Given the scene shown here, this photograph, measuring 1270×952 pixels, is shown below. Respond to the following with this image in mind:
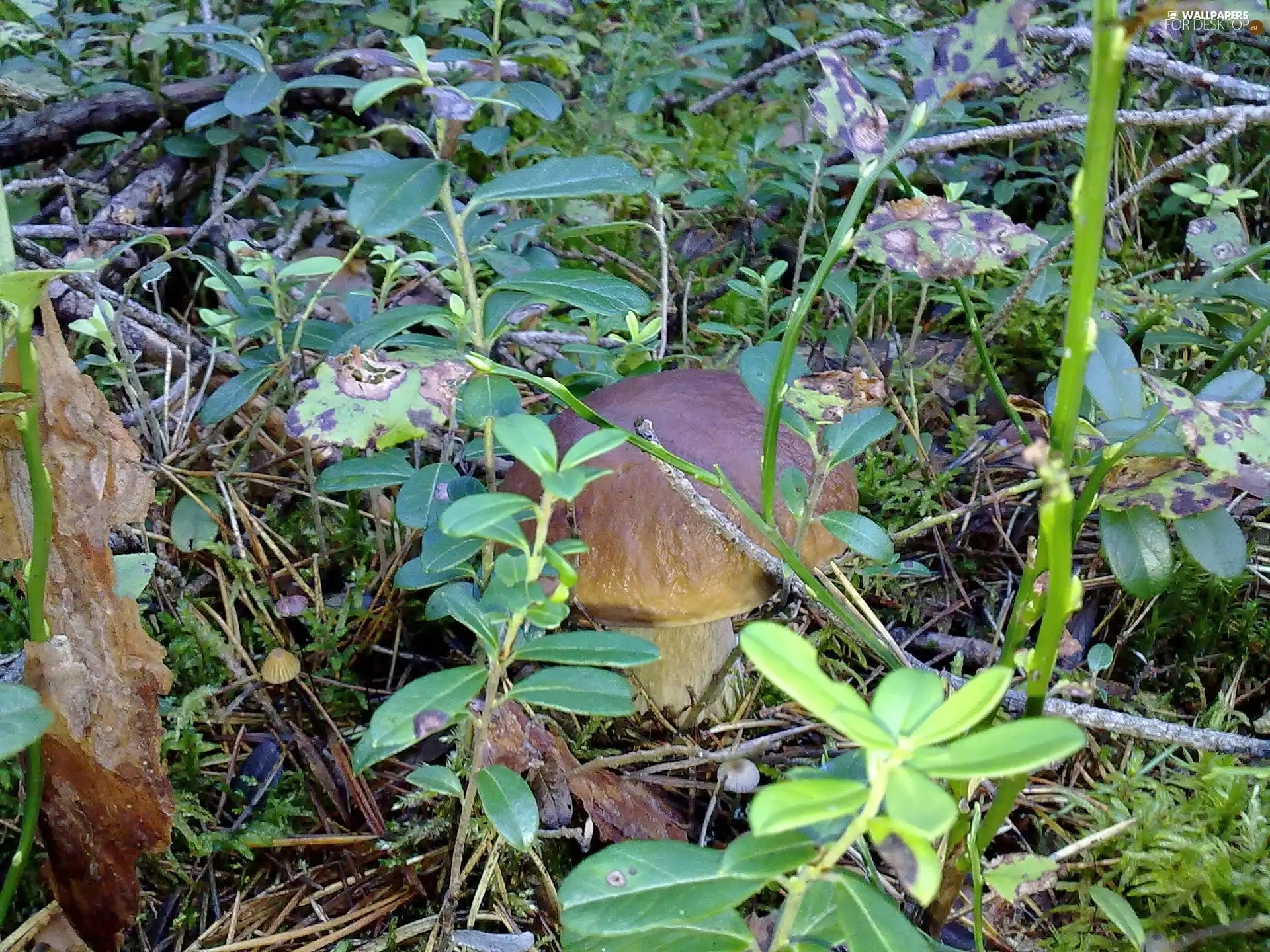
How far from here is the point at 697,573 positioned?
1515mm

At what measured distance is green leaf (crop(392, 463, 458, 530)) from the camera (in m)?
1.56

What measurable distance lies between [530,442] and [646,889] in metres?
0.47

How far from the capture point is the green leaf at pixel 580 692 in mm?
1085

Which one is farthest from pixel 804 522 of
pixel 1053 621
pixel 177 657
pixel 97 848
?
pixel 177 657

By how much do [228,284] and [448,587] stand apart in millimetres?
1059

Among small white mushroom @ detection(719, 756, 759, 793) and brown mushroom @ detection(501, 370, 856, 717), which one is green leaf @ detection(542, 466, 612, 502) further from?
small white mushroom @ detection(719, 756, 759, 793)

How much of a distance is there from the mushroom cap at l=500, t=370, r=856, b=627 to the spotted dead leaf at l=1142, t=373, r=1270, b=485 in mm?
585

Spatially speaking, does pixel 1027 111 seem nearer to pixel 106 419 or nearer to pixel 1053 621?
pixel 1053 621

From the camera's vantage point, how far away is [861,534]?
140cm

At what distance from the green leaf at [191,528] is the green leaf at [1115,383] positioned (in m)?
1.78

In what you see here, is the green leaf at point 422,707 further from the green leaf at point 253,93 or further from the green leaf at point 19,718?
the green leaf at point 253,93

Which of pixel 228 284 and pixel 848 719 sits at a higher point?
pixel 848 719

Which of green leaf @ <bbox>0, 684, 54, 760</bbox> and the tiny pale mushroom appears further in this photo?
the tiny pale mushroom

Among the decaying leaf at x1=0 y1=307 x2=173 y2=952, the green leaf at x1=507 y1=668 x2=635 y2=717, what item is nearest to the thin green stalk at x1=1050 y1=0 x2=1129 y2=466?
the green leaf at x1=507 y1=668 x2=635 y2=717
